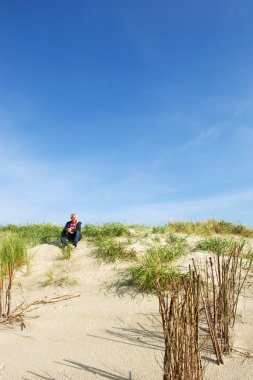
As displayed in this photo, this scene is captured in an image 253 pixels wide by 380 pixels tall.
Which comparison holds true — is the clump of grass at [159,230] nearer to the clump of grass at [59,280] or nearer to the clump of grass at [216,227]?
the clump of grass at [216,227]

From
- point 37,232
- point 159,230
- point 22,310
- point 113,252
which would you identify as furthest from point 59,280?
point 37,232

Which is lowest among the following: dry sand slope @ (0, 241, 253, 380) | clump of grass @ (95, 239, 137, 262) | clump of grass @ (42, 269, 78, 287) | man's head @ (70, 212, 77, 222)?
dry sand slope @ (0, 241, 253, 380)

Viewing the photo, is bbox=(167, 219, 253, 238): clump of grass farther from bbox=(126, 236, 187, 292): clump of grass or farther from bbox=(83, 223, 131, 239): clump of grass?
bbox=(126, 236, 187, 292): clump of grass

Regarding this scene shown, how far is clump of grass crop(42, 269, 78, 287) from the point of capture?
732 centimetres

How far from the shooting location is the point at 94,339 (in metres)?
5.15

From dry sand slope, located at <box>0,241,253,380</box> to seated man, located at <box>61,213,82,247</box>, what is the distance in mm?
1814

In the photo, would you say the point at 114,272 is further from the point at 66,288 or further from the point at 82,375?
the point at 82,375

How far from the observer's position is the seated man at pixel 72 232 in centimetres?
931

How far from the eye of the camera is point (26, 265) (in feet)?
27.8

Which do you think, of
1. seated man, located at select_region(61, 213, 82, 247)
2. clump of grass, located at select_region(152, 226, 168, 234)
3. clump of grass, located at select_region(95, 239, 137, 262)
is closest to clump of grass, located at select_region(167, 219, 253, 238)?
clump of grass, located at select_region(152, 226, 168, 234)

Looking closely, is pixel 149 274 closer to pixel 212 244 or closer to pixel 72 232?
pixel 212 244

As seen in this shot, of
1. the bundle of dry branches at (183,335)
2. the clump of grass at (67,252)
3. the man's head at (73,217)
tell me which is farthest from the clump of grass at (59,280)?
the bundle of dry branches at (183,335)

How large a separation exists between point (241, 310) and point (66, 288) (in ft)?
10.1

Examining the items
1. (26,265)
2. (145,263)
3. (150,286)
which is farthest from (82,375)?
(26,265)
